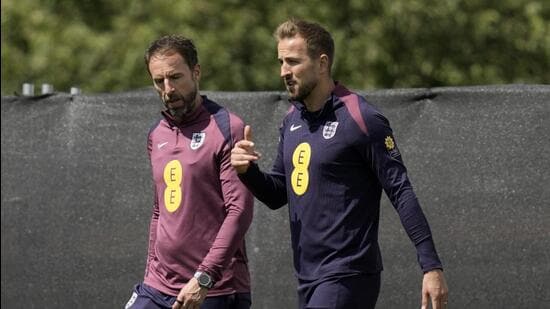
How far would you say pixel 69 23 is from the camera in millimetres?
16594

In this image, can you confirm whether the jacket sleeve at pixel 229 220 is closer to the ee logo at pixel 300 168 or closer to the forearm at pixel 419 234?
the ee logo at pixel 300 168

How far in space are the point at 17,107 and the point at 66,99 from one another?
0.39 m

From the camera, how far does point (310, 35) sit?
584 centimetres

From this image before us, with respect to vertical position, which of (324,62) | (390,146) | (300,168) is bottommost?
(300,168)

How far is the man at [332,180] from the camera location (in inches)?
220

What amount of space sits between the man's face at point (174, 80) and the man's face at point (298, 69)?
59cm

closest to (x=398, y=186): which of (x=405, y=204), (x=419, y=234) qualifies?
(x=405, y=204)

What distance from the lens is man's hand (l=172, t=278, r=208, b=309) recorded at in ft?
19.0

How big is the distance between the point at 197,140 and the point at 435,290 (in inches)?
54.8

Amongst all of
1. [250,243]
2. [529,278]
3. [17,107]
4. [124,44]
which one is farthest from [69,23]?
[529,278]

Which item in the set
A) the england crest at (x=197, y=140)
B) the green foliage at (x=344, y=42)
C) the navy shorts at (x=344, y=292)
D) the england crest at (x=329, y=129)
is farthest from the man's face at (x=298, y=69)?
the green foliage at (x=344, y=42)

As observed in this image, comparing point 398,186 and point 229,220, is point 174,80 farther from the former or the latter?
point 398,186

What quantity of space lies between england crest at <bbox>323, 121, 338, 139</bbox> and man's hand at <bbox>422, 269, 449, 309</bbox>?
72cm

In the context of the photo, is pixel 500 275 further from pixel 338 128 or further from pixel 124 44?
pixel 124 44
